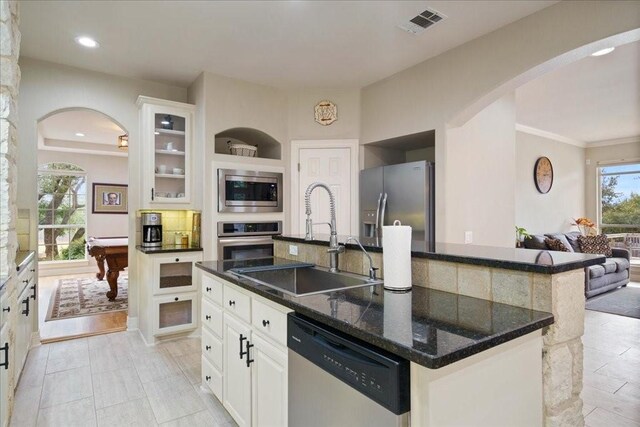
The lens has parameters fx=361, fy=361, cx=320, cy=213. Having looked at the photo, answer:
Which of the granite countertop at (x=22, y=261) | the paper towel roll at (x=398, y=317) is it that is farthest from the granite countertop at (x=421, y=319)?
the granite countertop at (x=22, y=261)

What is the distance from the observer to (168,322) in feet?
11.7

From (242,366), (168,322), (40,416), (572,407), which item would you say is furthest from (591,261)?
(168,322)

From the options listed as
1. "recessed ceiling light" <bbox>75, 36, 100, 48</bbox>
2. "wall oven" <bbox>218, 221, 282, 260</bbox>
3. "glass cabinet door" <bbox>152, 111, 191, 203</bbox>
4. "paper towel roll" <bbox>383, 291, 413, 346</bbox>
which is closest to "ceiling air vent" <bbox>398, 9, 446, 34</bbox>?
"paper towel roll" <bbox>383, 291, 413, 346</bbox>

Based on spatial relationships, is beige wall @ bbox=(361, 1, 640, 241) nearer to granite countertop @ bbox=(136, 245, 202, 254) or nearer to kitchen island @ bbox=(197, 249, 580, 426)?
kitchen island @ bbox=(197, 249, 580, 426)

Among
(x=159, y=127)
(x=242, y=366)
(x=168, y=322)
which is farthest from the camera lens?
(x=159, y=127)

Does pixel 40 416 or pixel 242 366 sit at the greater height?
pixel 242 366

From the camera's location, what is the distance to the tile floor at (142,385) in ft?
7.40

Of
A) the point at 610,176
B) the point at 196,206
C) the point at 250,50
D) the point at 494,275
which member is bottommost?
the point at 494,275

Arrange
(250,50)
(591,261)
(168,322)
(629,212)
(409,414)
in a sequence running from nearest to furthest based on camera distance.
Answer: (409,414) → (591,261) → (250,50) → (168,322) → (629,212)

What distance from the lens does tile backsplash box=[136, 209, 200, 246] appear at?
13.1 ft

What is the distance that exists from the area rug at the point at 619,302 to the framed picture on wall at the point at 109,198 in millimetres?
8751

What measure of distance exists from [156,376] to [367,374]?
2384mm

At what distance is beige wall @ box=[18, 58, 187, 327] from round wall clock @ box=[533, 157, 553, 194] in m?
6.07

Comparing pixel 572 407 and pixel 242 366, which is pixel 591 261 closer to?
pixel 572 407
